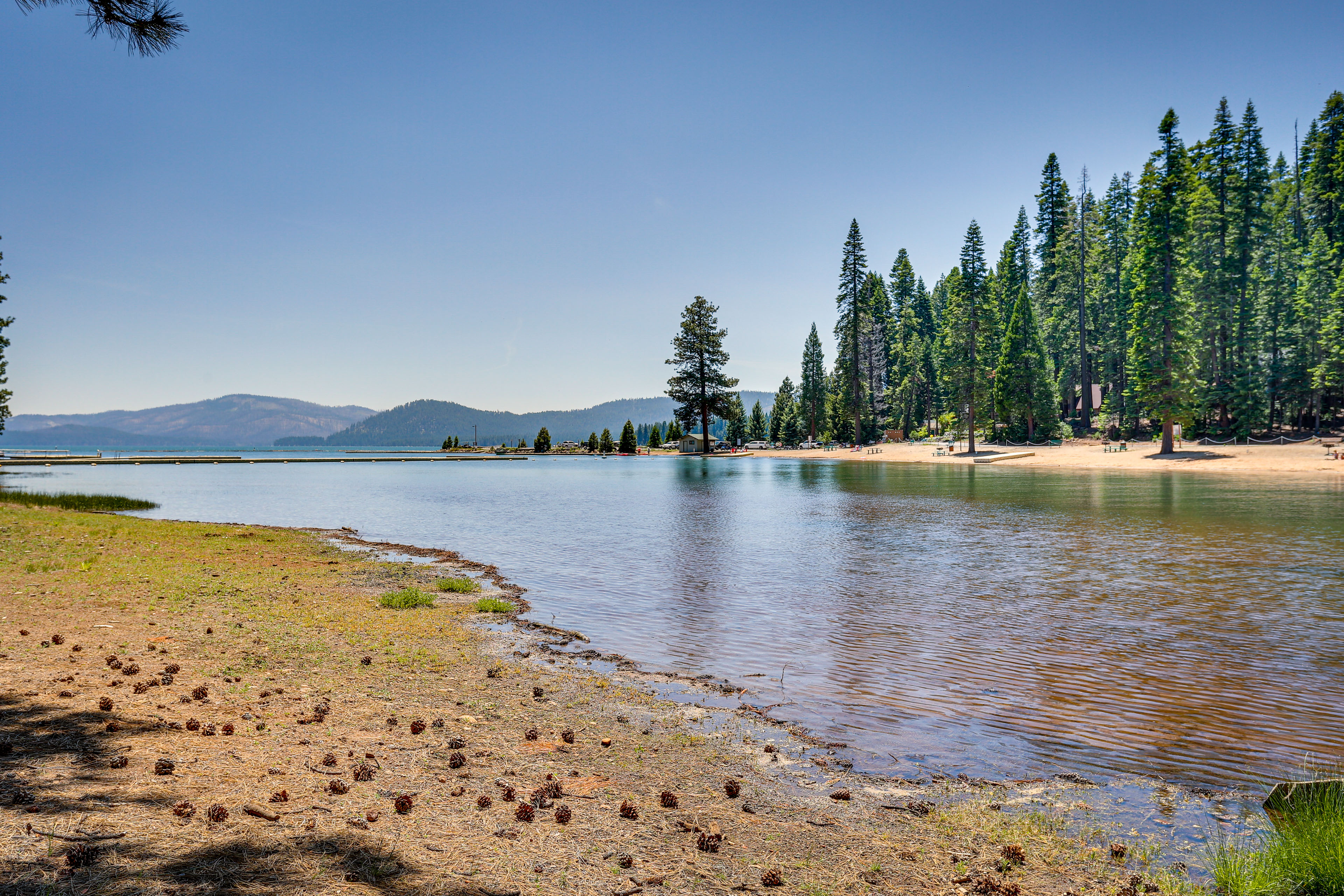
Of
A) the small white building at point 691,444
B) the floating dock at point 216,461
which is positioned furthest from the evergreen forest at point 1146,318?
the floating dock at point 216,461

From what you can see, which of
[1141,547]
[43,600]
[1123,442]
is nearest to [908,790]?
[43,600]

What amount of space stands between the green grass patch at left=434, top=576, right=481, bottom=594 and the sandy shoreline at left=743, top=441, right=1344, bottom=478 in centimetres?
5372

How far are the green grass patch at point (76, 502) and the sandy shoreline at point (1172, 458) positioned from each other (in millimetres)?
68485

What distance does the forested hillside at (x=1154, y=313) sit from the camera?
199 feet

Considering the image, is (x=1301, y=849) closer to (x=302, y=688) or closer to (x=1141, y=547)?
(x=302, y=688)

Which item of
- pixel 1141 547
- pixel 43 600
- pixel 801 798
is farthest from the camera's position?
pixel 1141 547

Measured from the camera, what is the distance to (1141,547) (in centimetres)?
2011

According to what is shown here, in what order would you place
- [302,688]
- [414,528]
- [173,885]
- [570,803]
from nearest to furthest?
[173,885]
[570,803]
[302,688]
[414,528]

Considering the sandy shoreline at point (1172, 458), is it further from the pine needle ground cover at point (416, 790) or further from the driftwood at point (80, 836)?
the driftwood at point (80, 836)

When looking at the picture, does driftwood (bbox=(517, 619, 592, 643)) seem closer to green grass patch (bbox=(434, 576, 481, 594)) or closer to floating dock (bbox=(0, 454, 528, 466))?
green grass patch (bbox=(434, 576, 481, 594))

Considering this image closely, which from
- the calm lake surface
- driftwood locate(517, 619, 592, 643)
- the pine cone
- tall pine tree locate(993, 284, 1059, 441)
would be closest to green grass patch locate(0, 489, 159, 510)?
the calm lake surface

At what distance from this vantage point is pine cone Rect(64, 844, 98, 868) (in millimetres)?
3906

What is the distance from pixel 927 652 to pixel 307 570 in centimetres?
1455

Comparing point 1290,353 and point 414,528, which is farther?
point 1290,353
